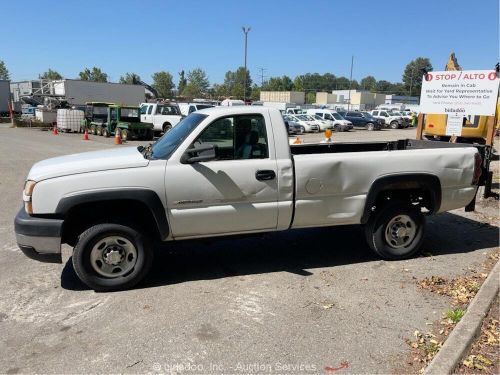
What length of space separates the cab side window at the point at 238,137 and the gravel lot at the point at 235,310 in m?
1.35

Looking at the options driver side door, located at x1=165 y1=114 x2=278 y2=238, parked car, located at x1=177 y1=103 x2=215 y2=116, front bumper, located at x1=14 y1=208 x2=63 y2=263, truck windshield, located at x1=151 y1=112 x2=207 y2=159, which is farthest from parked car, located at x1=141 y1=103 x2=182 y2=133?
front bumper, located at x1=14 y1=208 x2=63 y2=263

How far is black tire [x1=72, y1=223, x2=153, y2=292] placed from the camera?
4.41 meters

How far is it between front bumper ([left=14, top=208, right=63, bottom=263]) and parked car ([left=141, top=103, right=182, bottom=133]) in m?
22.3

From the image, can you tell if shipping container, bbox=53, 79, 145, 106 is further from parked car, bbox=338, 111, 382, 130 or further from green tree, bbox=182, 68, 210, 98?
green tree, bbox=182, 68, 210, 98

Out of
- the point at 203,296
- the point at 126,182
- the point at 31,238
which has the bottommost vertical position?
the point at 203,296

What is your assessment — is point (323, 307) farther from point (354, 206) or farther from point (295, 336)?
point (354, 206)

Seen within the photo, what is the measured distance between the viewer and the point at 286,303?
4.33m

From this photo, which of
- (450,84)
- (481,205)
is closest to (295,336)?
(481,205)

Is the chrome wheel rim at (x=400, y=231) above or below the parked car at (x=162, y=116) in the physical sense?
below

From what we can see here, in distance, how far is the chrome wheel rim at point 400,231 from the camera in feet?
18.0

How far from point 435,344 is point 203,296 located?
6.95 ft

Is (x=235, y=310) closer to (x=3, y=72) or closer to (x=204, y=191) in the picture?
(x=204, y=191)

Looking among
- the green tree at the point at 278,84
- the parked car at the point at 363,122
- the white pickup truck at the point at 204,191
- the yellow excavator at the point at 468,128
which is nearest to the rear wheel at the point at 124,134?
the yellow excavator at the point at 468,128

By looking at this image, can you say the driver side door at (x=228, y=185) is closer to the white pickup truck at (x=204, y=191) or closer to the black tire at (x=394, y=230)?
the white pickup truck at (x=204, y=191)
